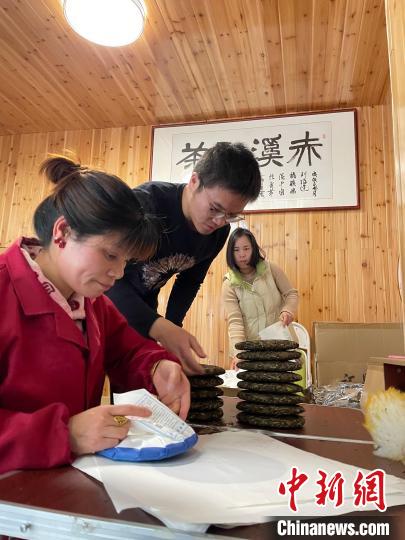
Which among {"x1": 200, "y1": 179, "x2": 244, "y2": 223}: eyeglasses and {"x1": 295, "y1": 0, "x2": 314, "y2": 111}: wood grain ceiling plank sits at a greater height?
{"x1": 295, "y1": 0, "x2": 314, "y2": 111}: wood grain ceiling plank

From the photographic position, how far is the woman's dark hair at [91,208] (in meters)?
0.78

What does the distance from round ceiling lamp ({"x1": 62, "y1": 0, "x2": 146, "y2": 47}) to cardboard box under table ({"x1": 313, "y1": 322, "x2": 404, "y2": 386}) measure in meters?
2.05

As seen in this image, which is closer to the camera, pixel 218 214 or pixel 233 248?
pixel 218 214

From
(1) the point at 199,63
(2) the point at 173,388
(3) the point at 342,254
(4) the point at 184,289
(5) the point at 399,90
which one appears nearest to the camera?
(2) the point at 173,388

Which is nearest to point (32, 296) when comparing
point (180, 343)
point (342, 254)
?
point (180, 343)

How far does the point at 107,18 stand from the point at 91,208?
1.90 metres

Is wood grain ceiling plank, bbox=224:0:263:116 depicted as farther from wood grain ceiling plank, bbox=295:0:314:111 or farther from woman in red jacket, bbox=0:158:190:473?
woman in red jacket, bbox=0:158:190:473

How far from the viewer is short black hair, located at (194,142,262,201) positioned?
3.85 ft

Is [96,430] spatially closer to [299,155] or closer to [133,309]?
[133,309]
